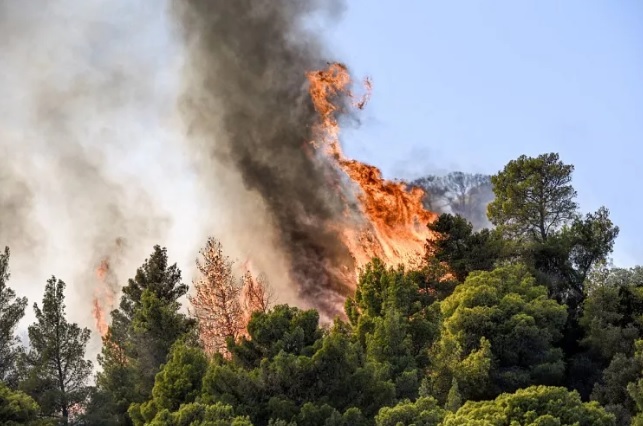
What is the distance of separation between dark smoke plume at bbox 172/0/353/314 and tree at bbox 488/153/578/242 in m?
17.2

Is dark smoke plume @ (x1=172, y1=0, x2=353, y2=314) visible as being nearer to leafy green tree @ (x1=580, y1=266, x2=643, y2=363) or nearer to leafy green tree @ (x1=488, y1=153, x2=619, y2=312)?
leafy green tree @ (x1=488, y1=153, x2=619, y2=312)

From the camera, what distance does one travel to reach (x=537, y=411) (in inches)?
960

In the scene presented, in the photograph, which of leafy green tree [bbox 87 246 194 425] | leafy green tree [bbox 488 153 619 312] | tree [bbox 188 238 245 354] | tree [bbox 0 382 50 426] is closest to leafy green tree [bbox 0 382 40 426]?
tree [bbox 0 382 50 426]

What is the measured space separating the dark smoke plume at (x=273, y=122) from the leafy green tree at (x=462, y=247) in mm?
19328

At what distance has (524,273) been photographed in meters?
43.8

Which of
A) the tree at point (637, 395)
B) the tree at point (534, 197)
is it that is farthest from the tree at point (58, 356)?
the tree at point (534, 197)

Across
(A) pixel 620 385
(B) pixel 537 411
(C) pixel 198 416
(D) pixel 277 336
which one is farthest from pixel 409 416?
(A) pixel 620 385

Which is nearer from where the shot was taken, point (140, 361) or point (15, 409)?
point (15, 409)

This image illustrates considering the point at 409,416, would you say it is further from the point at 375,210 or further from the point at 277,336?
the point at 375,210

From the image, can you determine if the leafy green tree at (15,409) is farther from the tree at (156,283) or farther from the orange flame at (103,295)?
the orange flame at (103,295)

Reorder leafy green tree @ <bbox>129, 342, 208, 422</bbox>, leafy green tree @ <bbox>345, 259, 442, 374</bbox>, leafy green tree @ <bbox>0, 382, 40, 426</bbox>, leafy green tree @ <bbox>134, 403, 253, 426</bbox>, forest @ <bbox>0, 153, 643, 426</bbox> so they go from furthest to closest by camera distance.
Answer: leafy green tree @ <bbox>345, 259, 442, 374</bbox>, leafy green tree @ <bbox>129, 342, 208, 422</bbox>, leafy green tree @ <bbox>0, 382, 40, 426</bbox>, forest @ <bbox>0, 153, 643, 426</bbox>, leafy green tree @ <bbox>134, 403, 253, 426</bbox>

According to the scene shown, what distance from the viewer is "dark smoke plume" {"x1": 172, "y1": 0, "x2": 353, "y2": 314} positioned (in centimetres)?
6588

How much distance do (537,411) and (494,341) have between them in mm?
11843

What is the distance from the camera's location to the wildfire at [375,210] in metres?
61.2
